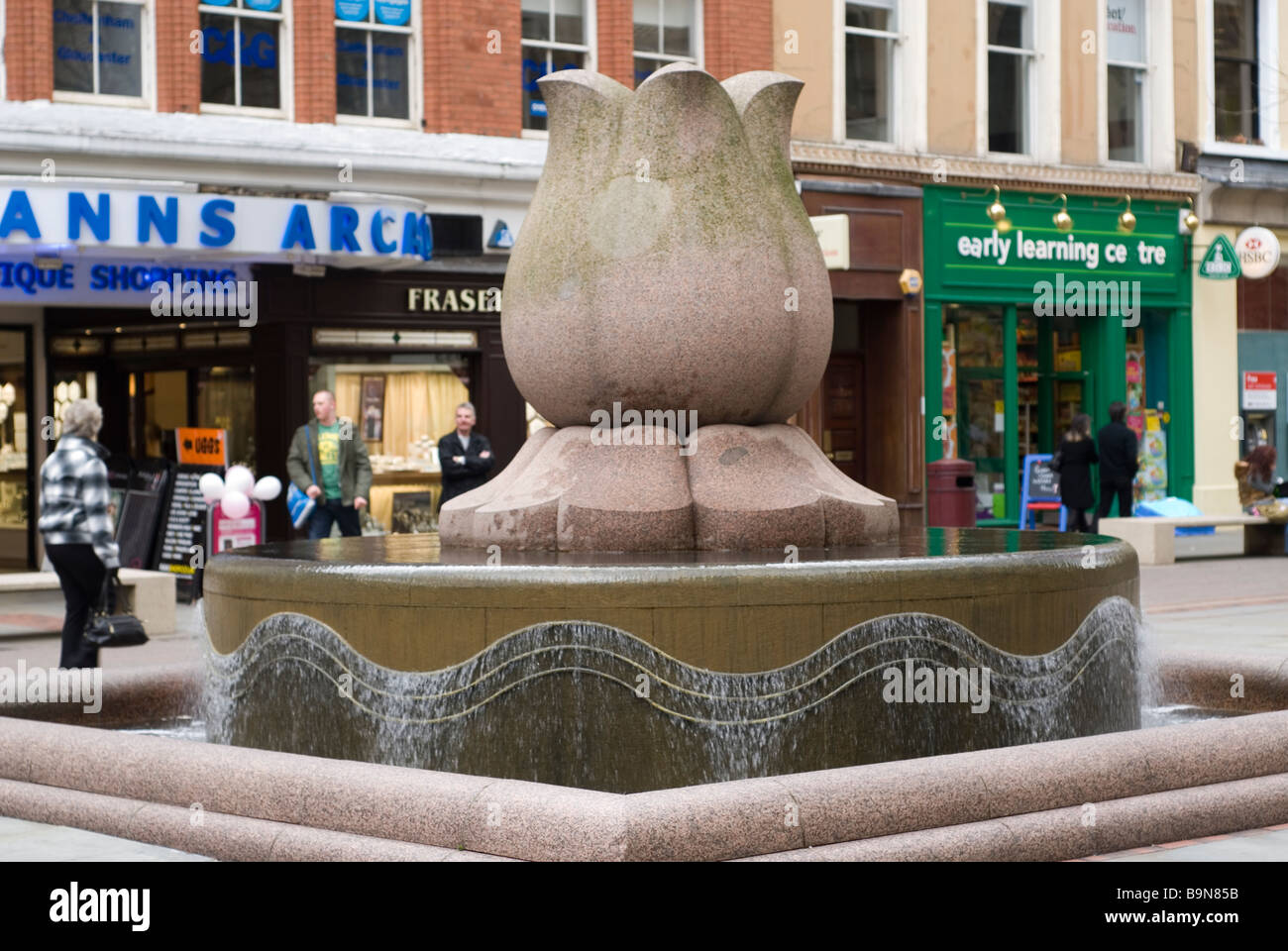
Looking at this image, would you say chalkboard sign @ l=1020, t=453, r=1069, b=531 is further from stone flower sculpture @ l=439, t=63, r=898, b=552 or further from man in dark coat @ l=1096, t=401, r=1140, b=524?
stone flower sculpture @ l=439, t=63, r=898, b=552

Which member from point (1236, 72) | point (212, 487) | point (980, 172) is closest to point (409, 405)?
point (212, 487)

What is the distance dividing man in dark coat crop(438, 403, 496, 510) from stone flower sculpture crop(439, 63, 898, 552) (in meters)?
7.11

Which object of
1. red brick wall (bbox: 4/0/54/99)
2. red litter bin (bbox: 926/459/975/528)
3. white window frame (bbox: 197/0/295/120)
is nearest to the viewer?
red brick wall (bbox: 4/0/54/99)

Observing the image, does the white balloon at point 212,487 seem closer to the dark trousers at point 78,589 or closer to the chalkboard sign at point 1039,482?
the dark trousers at point 78,589

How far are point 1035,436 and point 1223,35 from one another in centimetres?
668

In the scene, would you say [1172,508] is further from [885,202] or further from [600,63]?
[600,63]

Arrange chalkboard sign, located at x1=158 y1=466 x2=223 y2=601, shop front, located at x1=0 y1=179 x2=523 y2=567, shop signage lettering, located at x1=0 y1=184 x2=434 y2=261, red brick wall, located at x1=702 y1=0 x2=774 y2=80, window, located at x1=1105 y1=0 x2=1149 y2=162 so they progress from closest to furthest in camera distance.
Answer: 1. shop signage lettering, located at x1=0 y1=184 x2=434 y2=261
2. chalkboard sign, located at x1=158 y1=466 x2=223 y2=601
3. shop front, located at x1=0 y1=179 x2=523 y2=567
4. red brick wall, located at x1=702 y1=0 x2=774 y2=80
5. window, located at x1=1105 y1=0 x2=1149 y2=162

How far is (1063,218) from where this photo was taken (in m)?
25.8

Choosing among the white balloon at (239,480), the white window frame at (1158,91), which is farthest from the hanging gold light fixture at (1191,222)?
the white balloon at (239,480)

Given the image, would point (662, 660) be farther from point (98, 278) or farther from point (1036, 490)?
point (1036, 490)

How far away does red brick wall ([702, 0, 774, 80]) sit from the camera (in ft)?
77.2

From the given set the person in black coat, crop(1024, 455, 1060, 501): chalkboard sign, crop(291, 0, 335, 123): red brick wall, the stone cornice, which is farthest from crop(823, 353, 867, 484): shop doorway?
crop(291, 0, 335, 123): red brick wall

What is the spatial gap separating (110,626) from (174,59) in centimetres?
1043

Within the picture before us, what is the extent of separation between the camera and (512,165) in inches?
852
